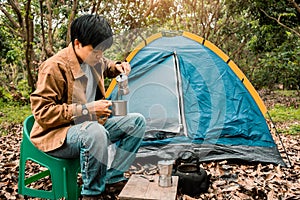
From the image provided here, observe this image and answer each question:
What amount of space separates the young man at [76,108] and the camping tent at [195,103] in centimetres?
123

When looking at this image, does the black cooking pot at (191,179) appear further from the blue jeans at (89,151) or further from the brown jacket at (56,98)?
the brown jacket at (56,98)

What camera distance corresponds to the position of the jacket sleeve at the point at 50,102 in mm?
1737

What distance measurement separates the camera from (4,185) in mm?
2434

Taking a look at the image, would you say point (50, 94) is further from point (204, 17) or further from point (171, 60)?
point (204, 17)

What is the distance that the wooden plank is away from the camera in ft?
6.05

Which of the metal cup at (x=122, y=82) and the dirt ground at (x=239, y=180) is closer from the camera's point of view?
the metal cup at (x=122, y=82)

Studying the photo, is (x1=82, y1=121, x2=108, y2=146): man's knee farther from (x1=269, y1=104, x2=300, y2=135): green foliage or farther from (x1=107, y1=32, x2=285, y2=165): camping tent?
(x1=269, y1=104, x2=300, y2=135): green foliage

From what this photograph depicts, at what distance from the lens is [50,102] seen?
1.76 metres

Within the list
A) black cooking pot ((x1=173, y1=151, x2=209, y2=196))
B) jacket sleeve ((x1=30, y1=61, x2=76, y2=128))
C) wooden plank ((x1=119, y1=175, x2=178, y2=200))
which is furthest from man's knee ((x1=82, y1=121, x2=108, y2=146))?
black cooking pot ((x1=173, y1=151, x2=209, y2=196))

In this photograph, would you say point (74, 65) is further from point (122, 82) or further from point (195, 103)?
A: point (195, 103)

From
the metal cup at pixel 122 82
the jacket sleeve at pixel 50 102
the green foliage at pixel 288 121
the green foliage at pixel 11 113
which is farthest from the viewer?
the green foliage at pixel 11 113

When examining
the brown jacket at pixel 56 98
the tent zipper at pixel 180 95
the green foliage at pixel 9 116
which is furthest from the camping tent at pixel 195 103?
the green foliage at pixel 9 116

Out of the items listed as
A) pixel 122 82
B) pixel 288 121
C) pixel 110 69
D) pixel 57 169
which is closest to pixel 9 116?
pixel 110 69

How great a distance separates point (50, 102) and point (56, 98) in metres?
0.06
